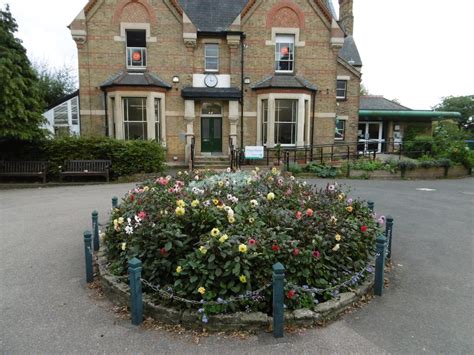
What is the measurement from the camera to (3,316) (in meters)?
3.93

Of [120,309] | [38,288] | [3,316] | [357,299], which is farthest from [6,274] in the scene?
[357,299]

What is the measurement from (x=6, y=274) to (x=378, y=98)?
94.4ft

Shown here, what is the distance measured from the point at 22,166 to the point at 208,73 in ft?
30.9

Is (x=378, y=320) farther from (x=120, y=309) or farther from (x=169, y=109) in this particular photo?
(x=169, y=109)

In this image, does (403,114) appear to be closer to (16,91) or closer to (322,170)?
(322,170)

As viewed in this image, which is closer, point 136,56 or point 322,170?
point 322,170

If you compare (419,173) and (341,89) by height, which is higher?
(341,89)

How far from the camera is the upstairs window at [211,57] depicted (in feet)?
57.8

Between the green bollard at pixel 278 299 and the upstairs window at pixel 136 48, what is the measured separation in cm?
1600

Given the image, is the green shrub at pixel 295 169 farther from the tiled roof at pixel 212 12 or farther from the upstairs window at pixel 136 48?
the upstairs window at pixel 136 48

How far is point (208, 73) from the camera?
57.5ft

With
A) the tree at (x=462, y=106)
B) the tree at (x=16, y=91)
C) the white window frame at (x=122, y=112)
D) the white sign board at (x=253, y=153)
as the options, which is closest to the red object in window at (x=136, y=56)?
the white window frame at (x=122, y=112)

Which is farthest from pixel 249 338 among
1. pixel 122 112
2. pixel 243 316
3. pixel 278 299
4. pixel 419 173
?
pixel 122 112

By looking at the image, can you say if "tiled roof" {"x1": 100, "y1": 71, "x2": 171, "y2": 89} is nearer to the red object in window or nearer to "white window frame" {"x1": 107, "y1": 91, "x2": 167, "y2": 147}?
"white window frame" {"x1": 107, "y1": 91, "x2": 167, "y2": 147}
